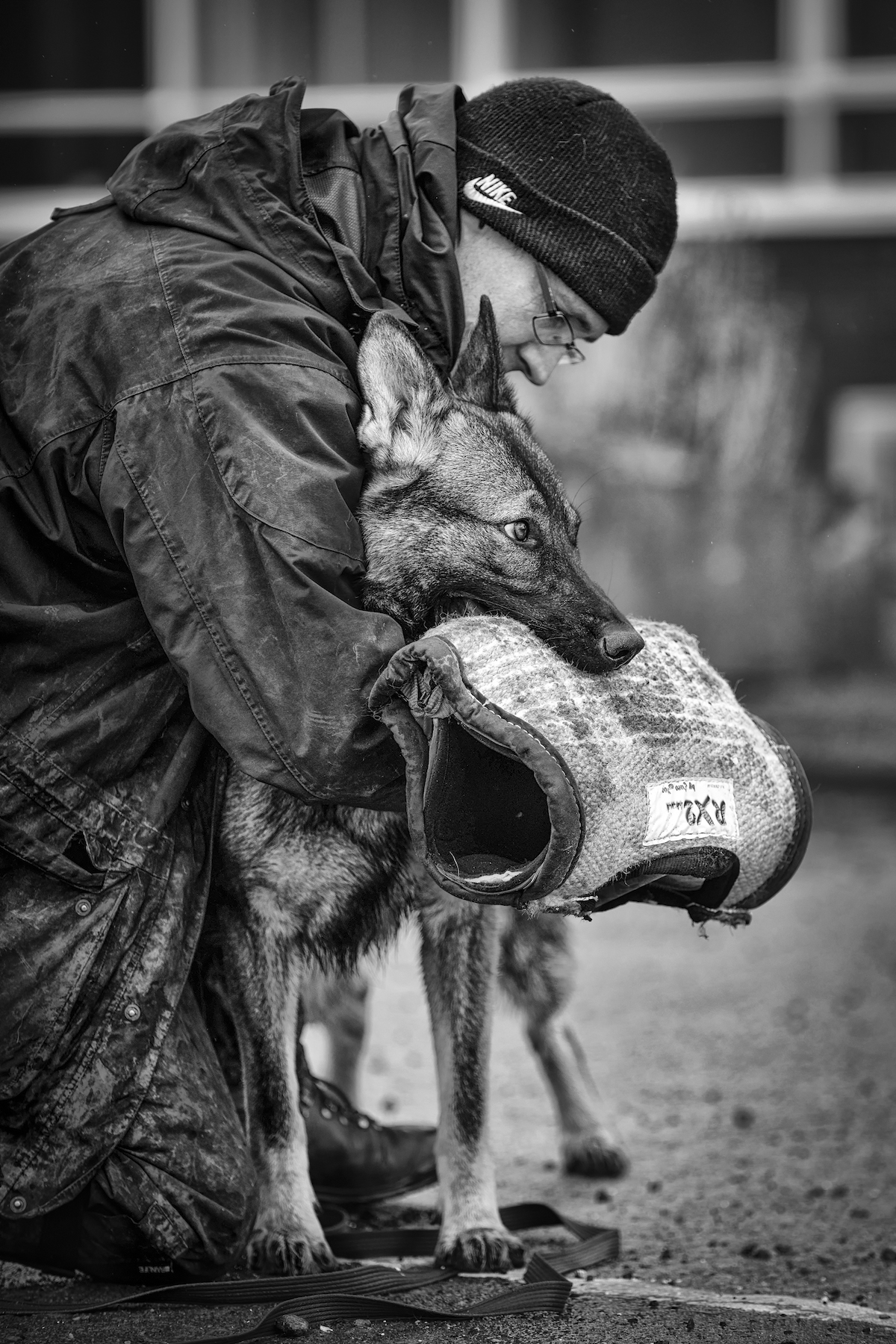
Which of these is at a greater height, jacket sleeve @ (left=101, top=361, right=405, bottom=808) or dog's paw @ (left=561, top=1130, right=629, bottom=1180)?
jacket sleeve @ (left=101, top=361, right=405, bottom=808)

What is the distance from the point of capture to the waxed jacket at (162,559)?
105 inches

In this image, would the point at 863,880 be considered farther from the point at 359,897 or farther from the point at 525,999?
the point at 359,897

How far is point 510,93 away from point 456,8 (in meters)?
9.96

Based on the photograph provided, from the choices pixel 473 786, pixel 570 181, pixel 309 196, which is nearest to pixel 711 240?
pixel 570 181

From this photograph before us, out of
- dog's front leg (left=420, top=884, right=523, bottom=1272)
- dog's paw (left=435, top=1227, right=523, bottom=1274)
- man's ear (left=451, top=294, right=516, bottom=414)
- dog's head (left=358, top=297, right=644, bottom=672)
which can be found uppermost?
man's ear (left=451, top=294, right=516, bottom=414)

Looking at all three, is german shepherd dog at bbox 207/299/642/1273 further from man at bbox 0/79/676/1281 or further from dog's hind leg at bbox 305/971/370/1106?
dog's hind leg at bbox 305/971/370/1106

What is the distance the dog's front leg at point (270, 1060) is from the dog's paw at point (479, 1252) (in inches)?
Answer: 10.1

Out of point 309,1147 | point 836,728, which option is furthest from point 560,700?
point 836,728

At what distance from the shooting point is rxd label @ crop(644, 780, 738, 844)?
2.68 meters

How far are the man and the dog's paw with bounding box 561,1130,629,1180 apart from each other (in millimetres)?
1478

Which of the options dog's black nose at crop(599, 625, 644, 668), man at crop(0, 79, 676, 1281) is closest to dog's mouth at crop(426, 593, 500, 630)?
man at crop(0, 79, 676, 1281)

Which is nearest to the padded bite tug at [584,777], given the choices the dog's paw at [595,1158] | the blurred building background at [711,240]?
the dog's paw at [595,1158]

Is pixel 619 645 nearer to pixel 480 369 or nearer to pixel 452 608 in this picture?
pixel 452 608

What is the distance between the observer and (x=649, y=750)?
2.70 metres
